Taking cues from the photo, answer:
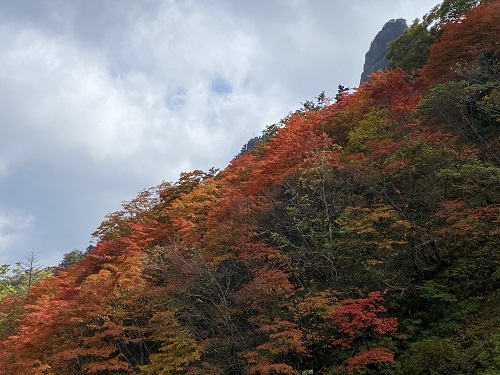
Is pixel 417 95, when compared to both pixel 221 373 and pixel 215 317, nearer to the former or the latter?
pixel 215 317

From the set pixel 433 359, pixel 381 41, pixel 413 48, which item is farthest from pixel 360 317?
pixel 381 41

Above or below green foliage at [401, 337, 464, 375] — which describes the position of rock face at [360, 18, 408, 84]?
above

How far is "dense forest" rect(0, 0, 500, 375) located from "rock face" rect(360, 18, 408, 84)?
79917 mm

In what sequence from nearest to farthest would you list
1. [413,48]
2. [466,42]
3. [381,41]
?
[466,42] → [413,48] → [381,41]

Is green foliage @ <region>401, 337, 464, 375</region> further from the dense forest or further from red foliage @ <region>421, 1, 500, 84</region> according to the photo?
red foliage @ <region>421, 1, 500, 84</region>

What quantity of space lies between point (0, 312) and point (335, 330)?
25.0 m

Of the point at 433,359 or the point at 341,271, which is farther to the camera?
the point at 341,271

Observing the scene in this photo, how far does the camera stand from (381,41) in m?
100

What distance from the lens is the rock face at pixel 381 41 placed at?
96.7 metres

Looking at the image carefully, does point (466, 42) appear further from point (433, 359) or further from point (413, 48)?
point (433, 359)

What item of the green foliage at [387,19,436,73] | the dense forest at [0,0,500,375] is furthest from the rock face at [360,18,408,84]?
the dense forest at [0,0,500,375]

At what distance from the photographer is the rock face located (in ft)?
317

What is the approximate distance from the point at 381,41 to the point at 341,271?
100222mm

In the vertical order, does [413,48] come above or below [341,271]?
above
